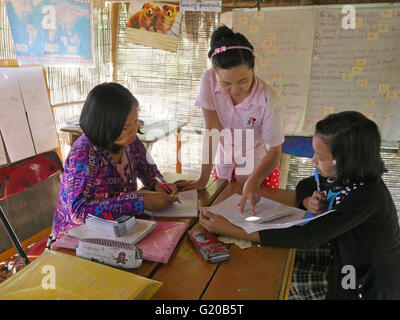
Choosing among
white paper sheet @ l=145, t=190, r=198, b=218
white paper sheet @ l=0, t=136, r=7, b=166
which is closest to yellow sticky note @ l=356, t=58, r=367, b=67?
white paper sheet @ l=145, t=190, r=198, b=218

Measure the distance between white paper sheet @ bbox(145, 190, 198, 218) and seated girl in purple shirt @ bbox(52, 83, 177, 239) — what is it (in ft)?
0.13

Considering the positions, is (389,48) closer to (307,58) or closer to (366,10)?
(366,10)

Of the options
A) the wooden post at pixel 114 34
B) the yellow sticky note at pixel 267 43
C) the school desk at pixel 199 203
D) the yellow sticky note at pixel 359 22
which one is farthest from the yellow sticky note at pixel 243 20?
the school desk at pixel 199 203

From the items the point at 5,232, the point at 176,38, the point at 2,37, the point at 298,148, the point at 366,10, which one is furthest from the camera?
the point at 176,38

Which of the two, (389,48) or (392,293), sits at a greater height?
(389,48)

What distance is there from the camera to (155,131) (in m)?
2.95

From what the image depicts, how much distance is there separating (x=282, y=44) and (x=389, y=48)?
0.83 m

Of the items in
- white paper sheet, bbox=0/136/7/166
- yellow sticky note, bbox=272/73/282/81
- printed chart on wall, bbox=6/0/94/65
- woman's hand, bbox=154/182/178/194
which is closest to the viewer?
woman's hand, bbox=154/182/178/194

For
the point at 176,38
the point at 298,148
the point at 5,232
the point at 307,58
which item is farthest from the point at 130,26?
the point at 5,232

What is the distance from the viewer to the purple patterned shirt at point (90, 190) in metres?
1.26

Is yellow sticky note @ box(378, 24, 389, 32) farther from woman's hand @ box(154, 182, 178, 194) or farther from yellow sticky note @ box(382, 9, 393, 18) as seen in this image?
woman's hand @ box(154, 182, 178, 194)

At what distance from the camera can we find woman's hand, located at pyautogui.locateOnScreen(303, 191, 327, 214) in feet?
4.18

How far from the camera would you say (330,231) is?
3.57 feet

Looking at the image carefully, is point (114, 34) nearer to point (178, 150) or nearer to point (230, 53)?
point (178, 150)
